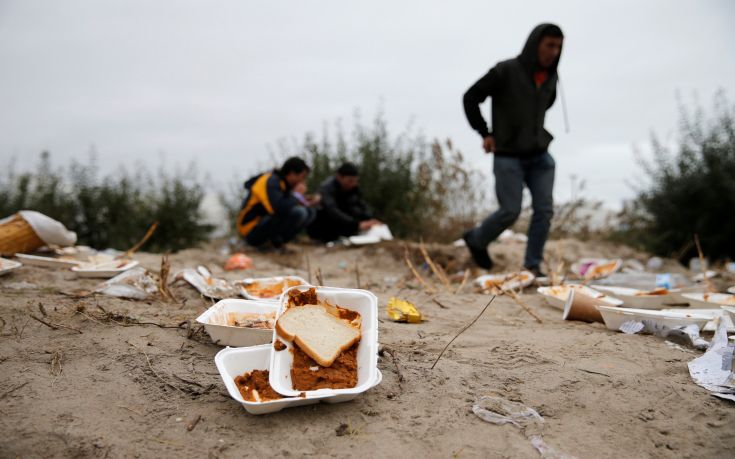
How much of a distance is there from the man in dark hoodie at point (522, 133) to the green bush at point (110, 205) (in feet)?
13.9

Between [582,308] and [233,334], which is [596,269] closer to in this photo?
[582,308]

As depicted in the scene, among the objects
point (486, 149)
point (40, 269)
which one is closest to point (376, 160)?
point (486, 149)

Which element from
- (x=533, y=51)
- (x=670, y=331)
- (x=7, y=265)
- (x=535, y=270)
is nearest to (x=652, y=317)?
(x=670, y=331)

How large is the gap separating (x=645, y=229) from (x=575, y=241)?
1005mm

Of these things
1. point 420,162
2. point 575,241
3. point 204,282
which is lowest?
point 575,241

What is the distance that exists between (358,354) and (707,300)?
2535 mm

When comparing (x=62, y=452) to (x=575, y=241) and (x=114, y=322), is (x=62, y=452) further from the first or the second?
(x=575, y=241)

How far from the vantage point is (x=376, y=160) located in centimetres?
726

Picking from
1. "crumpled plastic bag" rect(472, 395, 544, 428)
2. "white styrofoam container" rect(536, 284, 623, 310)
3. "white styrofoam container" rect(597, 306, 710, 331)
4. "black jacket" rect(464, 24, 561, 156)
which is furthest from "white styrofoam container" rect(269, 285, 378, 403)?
"black jacket" rect(464, 24, 561, 156)

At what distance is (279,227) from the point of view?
5.94 meters

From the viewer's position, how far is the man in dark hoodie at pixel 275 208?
5750mm

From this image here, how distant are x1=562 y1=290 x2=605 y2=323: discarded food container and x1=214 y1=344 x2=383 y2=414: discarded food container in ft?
5.11

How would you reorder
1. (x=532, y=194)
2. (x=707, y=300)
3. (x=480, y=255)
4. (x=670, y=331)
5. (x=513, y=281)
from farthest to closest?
(x=480, y=255), (x=532, y=194), (x=513, y=281), (x=707, y=300), (x=670, y=331)

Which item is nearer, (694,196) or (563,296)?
(563,296)
